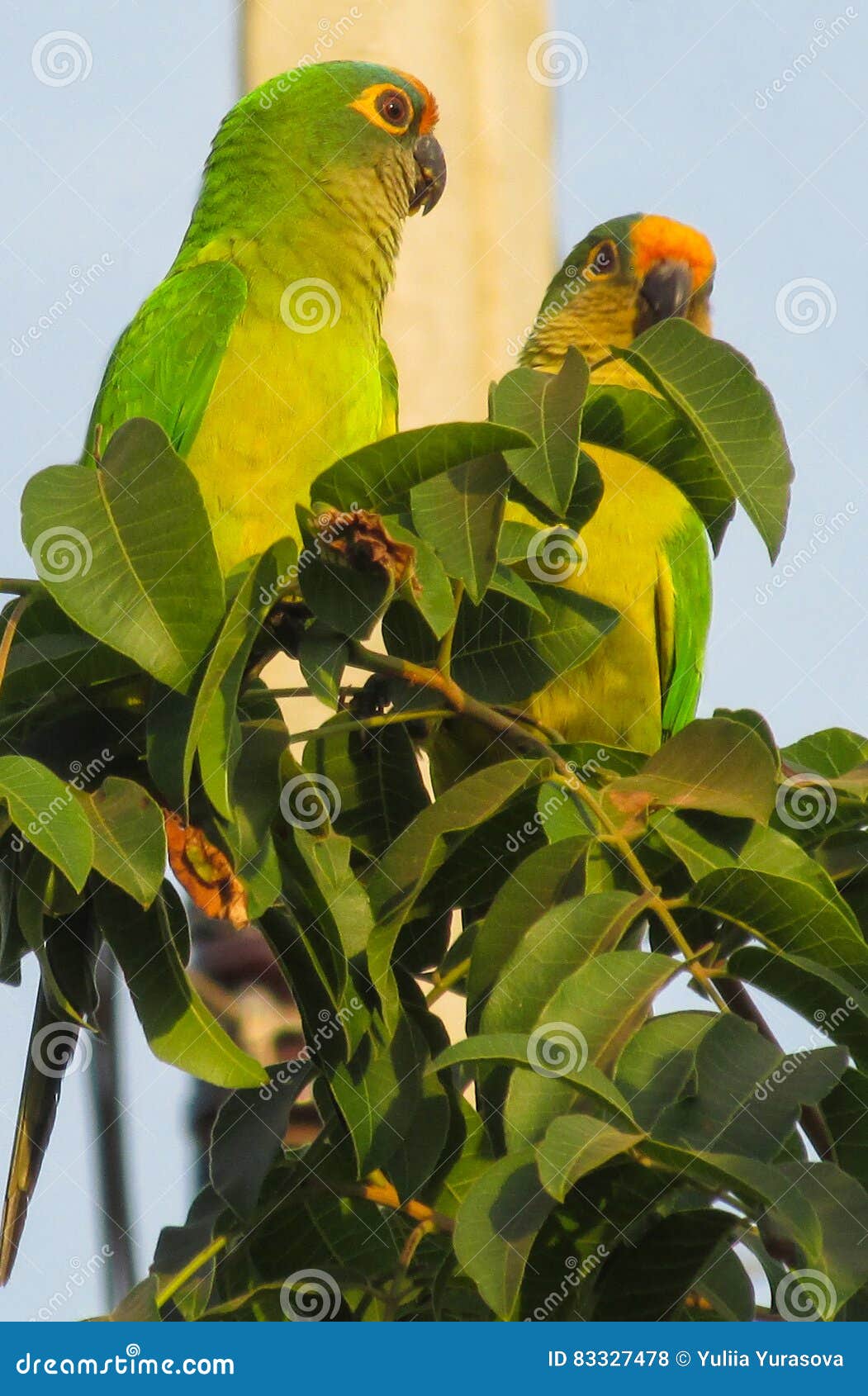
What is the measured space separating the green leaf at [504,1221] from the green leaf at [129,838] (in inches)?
12.6

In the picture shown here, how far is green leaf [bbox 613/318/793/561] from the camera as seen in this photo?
44.7 inches

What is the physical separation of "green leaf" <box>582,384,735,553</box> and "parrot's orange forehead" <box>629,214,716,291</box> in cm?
192

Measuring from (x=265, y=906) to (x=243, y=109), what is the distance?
2.29m

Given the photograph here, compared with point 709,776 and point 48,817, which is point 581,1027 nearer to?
point 709,776

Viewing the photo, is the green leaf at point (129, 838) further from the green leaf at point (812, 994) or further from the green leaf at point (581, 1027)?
the green leaf at point (812, 994)

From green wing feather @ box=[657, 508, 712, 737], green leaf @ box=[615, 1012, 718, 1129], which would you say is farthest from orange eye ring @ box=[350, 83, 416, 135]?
green leaf @ box=[615, 1012, 718, 1129]

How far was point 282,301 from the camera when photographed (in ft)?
8.58

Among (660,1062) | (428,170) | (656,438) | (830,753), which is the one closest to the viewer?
(660,1062)

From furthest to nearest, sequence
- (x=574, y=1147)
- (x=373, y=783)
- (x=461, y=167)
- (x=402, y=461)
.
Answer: (x=461, y=167) < (x=373, y=783) < (x=402, y=461) < (x=574, y=1147)

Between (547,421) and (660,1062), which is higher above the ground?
(547,421)

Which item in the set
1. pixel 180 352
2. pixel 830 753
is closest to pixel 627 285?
pixel 180 352

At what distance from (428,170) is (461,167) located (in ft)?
0.67

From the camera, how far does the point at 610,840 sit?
120 centimetres

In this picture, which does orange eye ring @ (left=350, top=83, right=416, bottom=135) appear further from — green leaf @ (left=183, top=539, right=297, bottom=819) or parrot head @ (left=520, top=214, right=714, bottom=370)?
green leaf @ (left=183, top=539, right=297, bottom=819)
